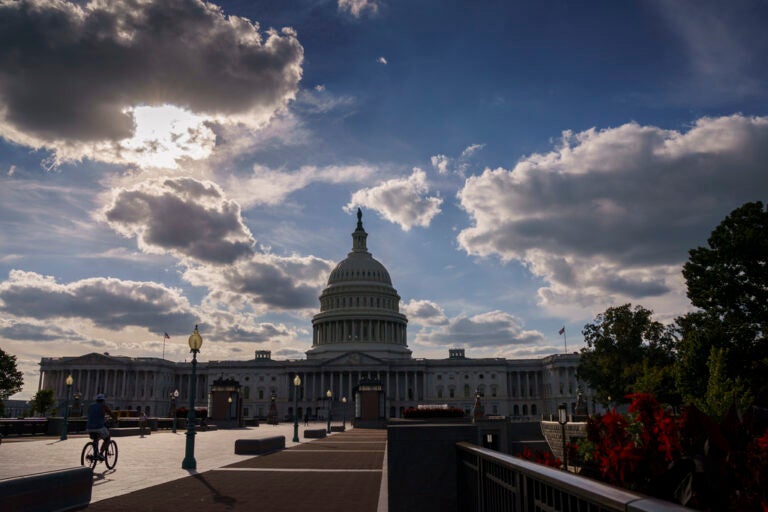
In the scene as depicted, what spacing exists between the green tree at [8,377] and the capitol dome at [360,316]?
79.2 metres

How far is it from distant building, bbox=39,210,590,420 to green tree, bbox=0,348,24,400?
53702mm

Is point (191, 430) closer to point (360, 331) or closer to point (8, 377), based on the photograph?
point (8, 377)

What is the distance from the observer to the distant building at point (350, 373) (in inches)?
5733

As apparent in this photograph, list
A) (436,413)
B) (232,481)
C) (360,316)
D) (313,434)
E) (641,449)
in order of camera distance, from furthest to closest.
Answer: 1. (360,316)
2. (313,434)
3. (436,413)
4. (232,481)
5. (641,449)

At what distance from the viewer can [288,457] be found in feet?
87.9

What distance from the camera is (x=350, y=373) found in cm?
14612

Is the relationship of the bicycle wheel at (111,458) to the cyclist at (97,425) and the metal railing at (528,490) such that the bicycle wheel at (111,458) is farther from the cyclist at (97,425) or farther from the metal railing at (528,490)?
the metal railing at (528,490)

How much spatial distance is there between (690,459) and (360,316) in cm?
15428

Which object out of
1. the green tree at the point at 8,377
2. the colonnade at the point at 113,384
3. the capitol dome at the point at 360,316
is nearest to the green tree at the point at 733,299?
the green tree at the point at 8,377

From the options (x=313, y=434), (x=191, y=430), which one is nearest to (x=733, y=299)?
(x=313, y=434)

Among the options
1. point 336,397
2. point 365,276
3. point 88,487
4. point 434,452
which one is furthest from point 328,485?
point 365,276

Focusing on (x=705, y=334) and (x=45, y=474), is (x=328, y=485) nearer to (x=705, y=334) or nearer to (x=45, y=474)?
(x=45, y=474)

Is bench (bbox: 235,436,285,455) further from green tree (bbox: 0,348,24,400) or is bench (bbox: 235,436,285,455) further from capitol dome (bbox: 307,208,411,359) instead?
capitol dome (bbox: 307,208,411,359)

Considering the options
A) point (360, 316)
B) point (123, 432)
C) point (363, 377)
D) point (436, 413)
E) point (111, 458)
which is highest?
point (360, 316)
